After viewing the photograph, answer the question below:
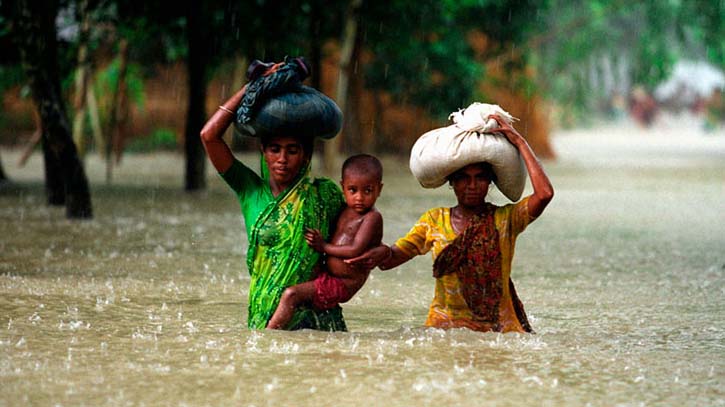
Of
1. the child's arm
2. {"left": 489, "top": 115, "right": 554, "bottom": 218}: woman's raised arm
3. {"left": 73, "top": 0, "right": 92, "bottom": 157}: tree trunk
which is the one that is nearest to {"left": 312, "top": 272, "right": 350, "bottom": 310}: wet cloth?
the child's arm

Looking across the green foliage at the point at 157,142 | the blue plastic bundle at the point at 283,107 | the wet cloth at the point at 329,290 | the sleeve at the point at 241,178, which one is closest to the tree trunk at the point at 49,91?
the sleeve at the point at 241,178

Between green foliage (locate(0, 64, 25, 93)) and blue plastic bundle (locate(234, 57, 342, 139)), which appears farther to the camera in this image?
green foliage (locate(0, 64, 25, 93))

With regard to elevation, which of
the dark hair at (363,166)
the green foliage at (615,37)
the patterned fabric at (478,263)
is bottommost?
the patterned fabric at (478,263)

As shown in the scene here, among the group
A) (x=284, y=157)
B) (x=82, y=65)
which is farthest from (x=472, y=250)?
(x=82, y=65)

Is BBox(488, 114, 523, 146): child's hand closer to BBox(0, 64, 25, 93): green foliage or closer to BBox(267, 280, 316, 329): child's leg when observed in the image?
BBox(267, 280, 316, 329): child's leg

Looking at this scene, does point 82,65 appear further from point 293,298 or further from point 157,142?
point 157,142

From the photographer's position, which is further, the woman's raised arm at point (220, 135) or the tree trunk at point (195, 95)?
the tree trunk at point (195, 95)

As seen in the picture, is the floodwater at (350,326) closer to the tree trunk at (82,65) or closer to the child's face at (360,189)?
the child's face at (360,189)

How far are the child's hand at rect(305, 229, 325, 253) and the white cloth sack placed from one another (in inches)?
21.3

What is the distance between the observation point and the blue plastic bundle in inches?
196

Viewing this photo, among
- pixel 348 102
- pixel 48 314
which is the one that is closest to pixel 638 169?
pixel 348 102

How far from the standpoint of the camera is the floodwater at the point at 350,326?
168 inches

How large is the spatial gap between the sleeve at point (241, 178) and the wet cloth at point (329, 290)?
525mm

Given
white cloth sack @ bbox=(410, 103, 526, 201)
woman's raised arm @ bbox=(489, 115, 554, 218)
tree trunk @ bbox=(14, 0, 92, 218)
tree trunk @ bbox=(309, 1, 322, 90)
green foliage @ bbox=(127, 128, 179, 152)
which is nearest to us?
woman's raised arm @ bbox=(489, 115, 554, 218)
